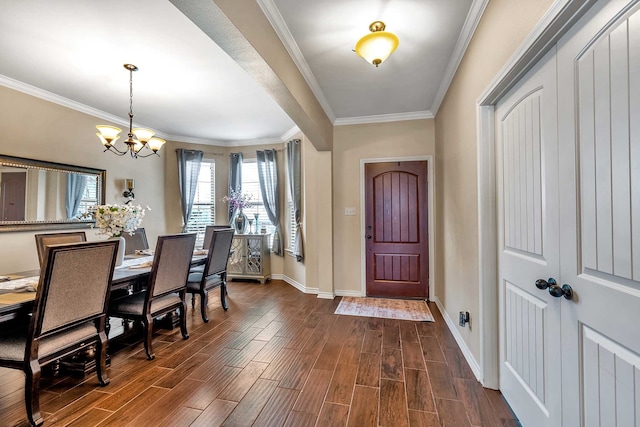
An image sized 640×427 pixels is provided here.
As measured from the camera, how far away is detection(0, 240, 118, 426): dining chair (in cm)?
161

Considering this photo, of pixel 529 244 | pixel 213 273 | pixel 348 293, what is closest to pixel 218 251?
pixel 213 273

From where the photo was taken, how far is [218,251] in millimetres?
3307

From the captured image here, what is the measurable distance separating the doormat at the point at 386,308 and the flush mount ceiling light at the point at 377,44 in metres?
2.70

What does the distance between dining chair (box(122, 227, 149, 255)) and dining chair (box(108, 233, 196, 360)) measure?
1.28m

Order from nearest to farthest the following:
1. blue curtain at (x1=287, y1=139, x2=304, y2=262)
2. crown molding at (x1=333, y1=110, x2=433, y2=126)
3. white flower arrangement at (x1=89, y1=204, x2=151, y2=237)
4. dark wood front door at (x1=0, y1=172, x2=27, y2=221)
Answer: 1. white flower arrangement at (x1=89, y1=204, x2=151, y2=237)
2. dark wood front door at (x1=0, y1=172, x2=27, y2=221)
3. crown molding at (x1=333, y1=110, x2=433, y2=126)
4. blue curtain at (x1=287, y1=139, x2=304, y2=262)

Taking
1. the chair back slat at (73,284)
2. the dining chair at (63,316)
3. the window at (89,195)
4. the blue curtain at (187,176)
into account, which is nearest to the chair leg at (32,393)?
the dining chair at (63,316)

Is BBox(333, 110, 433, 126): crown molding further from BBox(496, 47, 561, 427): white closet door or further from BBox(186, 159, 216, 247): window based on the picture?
BBox(186, 159, 216, 247): window

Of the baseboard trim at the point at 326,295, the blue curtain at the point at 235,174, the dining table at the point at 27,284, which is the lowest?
the baseboard trim at the point at 326,295

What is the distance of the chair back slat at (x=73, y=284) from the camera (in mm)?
1633

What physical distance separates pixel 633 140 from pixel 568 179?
32 cm

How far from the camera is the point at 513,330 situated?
171cm

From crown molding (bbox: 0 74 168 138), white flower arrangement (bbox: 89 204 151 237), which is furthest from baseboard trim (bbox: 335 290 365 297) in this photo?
crown molding (bbox: 0 74 168 138)

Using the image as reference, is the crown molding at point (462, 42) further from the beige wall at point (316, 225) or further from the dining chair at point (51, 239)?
the dining chair at point (51, 239)

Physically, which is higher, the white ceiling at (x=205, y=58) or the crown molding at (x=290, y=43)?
the white ceiling at (x=205, y=58)
